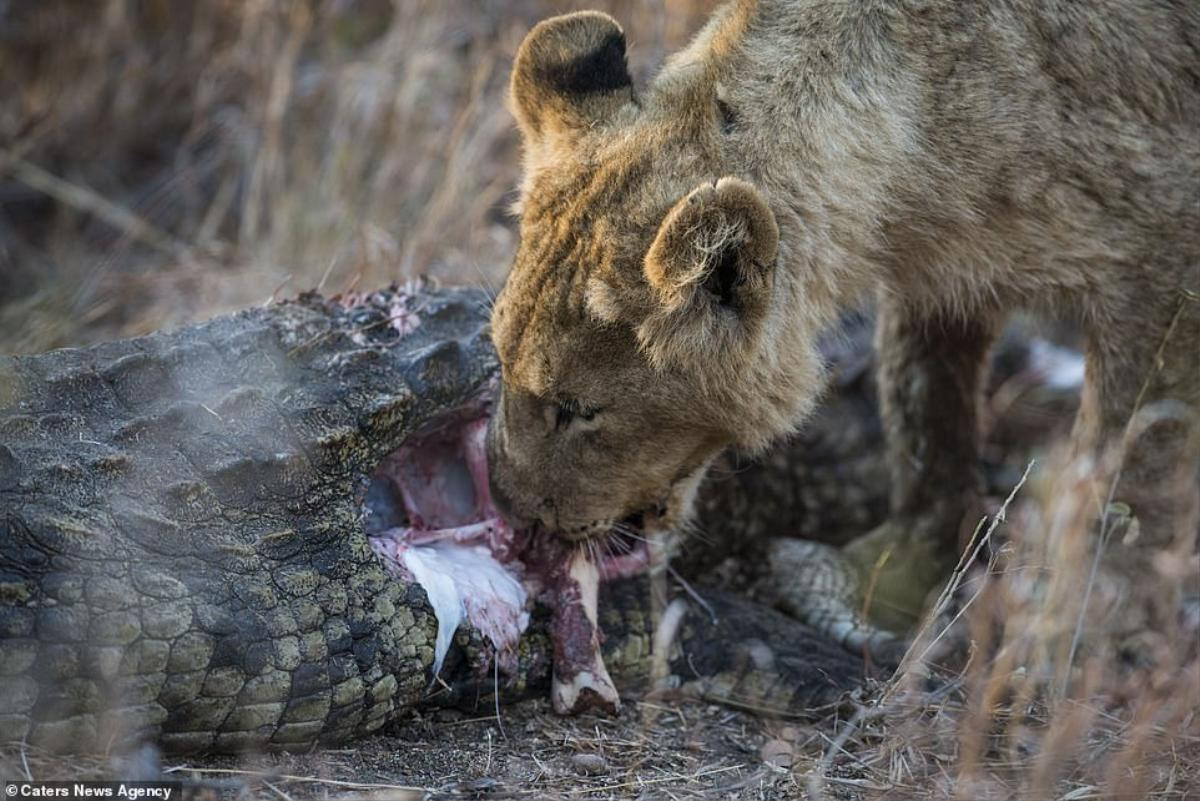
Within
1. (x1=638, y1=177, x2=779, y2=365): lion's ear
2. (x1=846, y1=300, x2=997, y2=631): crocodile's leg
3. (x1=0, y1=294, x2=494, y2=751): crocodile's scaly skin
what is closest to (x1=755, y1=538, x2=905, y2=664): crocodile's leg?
(x1=846, y1=300, x2=997, y2=631): crocodile's leg

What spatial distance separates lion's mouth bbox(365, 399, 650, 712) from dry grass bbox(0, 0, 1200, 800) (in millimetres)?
206

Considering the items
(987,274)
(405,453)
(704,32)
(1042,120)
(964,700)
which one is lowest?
(964,700)

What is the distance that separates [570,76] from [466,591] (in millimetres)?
1487

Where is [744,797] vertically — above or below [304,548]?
below

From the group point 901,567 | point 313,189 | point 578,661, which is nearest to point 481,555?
point 578,661

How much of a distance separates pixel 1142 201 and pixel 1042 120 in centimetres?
38

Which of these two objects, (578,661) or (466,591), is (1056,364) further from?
(466,591)

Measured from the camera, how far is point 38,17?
739 cm

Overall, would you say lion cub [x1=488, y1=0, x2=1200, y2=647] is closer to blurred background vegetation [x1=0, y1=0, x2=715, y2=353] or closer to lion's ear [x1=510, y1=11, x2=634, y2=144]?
lion's ear [x1=510, y1=11, x2=634, y2=144]

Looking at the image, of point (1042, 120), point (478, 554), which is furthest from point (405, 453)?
point (1042, 120)

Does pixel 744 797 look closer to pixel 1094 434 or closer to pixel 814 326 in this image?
pixel 814 326

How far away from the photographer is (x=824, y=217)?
374 centimetres

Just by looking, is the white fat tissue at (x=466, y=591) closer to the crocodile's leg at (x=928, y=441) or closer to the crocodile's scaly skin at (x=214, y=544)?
the crocodile's scaly skin at (x=214, y=544)

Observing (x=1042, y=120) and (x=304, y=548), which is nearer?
(x=304, y=548)
